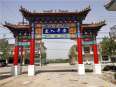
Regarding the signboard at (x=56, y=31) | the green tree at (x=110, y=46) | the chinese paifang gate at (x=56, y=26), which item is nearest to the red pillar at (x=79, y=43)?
the chinese paifang gate at (x=56, y=26)

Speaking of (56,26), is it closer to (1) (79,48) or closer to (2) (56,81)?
(1) (79,48)

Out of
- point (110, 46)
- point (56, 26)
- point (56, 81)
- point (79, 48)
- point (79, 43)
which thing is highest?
point (56, 26)

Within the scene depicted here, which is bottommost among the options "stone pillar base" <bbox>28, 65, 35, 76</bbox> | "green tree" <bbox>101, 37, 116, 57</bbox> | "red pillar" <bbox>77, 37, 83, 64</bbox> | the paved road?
the paved road

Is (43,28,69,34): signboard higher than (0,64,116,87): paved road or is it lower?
higher

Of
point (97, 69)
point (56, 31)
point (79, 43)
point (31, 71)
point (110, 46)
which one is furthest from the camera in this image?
point (110, 46)

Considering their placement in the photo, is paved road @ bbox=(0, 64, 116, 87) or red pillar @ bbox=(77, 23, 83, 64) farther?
red pillar @ bbox=(77, 23, 83, 64)

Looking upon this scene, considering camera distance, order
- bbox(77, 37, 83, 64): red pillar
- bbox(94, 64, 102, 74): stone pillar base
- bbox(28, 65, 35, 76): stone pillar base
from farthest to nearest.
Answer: bbox(94, 64, 102, 74): stone pillar base, bbox(77, 37, 83, 64): red pillar, bbox(28, 65, 35, 76): stone pillar base

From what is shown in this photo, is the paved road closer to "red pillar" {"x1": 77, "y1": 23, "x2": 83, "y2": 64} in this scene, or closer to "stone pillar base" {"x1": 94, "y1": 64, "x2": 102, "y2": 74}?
"red pillar" {"x1": 77, "y1": 23, "x2": 83, "y2": 64}

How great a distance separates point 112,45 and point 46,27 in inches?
1273

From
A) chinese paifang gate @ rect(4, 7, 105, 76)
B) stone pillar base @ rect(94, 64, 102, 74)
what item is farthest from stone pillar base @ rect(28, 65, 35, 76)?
stone pillar base @ rect(94, 64, 102, 74)

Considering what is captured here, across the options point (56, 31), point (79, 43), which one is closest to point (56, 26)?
point (56, 31)

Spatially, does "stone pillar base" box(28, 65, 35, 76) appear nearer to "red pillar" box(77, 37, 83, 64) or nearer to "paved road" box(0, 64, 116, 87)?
"paved road" box(0, 64, 116, 87)

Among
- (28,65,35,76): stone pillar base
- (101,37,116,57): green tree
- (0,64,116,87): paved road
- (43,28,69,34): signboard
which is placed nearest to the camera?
(0,64,116,87): paved road

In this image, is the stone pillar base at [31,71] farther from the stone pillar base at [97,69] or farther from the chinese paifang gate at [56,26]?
the stone pillar base at [97,69]
